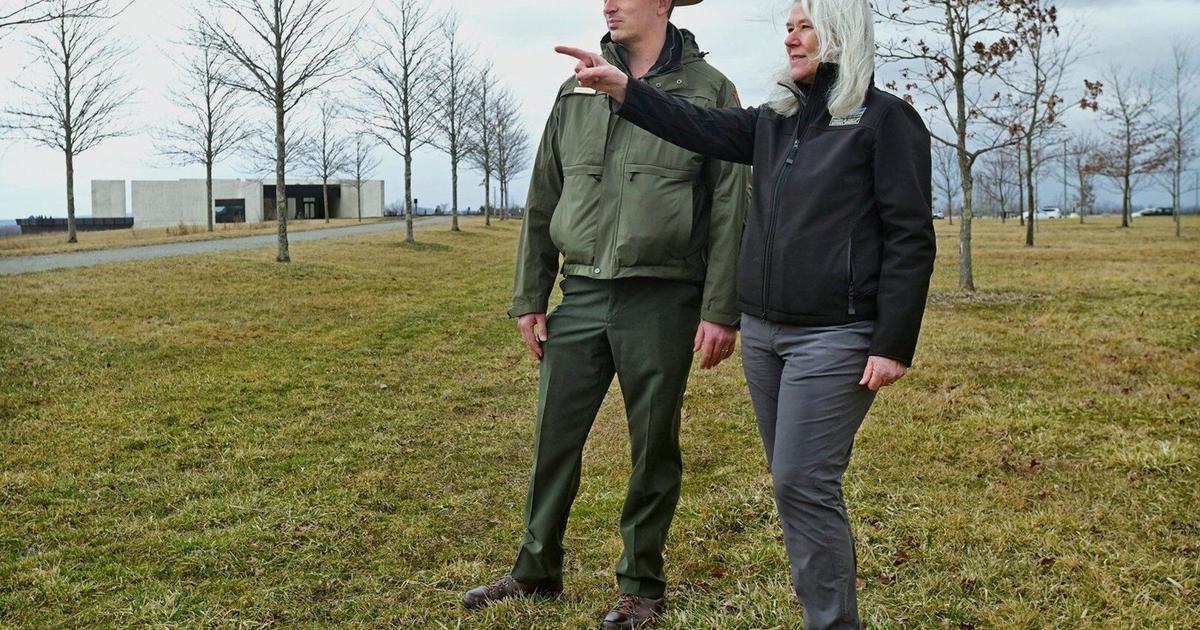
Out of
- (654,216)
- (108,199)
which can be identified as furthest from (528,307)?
(108,199)

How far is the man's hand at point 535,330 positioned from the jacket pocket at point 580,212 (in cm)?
26

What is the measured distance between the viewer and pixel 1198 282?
14383mm

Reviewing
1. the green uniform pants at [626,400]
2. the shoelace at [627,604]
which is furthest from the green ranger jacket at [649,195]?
the shoelace at [627,604]

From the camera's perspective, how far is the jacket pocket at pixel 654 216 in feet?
9.77

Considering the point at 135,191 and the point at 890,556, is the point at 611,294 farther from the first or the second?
the point at 135,191

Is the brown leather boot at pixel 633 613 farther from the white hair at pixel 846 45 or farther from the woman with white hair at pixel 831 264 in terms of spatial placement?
the white hair at pixel 846 45

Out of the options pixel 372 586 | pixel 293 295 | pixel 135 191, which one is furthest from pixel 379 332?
pixel 135 191

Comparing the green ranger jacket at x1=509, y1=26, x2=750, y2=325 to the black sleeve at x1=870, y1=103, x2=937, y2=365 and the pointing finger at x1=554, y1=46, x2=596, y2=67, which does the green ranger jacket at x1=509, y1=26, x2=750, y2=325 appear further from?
the black sleeve at x1=870, y1=103, x2=937, y2=365

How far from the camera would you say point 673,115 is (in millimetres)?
2727

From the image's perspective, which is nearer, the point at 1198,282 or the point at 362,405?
the point at 362,405

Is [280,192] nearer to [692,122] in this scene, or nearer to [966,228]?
[966,228]

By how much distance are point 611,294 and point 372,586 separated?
177cm

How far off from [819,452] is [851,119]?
0.91 meters

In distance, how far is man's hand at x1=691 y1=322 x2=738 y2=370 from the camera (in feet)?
9.72
